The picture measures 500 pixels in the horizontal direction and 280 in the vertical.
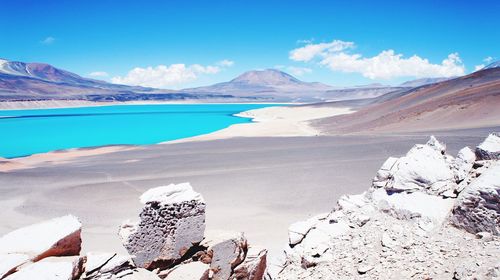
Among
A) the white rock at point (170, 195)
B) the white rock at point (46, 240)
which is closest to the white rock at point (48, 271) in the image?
the white rock at point (46, 240)

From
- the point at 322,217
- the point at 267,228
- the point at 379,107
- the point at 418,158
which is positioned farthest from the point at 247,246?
the point at 379,107

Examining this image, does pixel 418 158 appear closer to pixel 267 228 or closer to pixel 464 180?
pixel 464 180

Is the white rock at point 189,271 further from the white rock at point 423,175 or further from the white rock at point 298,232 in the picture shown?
the white rock at point 423,175

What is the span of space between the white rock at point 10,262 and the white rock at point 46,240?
0.25ft

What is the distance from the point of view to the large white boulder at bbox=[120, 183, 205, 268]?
5.00 m

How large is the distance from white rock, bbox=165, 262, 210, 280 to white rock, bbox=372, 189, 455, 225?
281 cm

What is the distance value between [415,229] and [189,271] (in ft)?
9.84

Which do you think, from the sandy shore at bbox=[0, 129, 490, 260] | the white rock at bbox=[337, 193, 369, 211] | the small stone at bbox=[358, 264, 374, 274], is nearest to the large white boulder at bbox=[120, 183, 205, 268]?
the small stone at bbox=[358, 264, 374, 274]

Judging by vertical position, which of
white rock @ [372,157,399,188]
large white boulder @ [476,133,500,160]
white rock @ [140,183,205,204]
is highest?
large white boulder @ [476,133,500,160]

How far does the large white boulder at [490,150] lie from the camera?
6348 millimetres

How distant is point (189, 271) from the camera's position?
200 inches

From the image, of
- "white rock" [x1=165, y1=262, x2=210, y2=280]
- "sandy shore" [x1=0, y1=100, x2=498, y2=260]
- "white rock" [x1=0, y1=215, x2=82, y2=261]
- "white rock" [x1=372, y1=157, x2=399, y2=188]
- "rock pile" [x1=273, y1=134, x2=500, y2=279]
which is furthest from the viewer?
"sandy shore" [x1=0, y1=100, x2=498, y2=260]

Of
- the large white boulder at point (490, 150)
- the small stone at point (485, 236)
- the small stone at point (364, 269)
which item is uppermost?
the large white boulder at point (490, 150)

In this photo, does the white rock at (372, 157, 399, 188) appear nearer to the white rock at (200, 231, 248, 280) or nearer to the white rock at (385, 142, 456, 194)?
the white rock at (385, 142, 456, 194)
